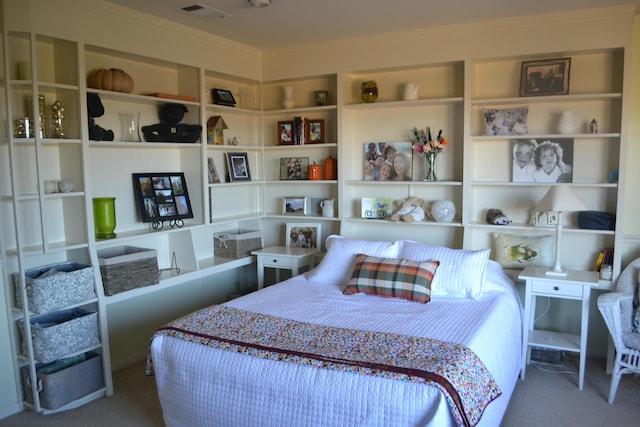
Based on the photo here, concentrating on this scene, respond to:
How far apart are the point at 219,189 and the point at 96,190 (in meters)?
1.11

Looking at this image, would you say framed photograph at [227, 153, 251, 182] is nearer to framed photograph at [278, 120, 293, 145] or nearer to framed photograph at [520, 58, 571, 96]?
framed photograph at [278, 120, 293, 145]

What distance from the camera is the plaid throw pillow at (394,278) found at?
329 centimetres

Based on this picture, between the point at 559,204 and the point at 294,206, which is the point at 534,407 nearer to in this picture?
the point at 559,204

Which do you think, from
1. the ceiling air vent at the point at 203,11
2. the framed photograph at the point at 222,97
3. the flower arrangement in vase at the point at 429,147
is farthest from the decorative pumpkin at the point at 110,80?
the flower arrangement in vase at the point at 429,147

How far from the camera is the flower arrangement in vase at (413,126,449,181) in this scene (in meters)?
4.05

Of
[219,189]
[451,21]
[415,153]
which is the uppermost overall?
[451,21]

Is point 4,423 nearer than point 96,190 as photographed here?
Yes

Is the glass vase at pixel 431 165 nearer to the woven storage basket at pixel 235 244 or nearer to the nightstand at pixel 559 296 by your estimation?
the nightstand at pixel 559 296

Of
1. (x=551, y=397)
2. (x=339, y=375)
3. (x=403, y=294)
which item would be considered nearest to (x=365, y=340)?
(x=339, y=375)

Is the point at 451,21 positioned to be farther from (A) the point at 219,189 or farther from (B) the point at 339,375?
(B) the point at 339,375

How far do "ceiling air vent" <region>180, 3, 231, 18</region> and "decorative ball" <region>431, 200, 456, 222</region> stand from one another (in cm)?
206

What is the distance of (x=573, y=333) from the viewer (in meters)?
3.86

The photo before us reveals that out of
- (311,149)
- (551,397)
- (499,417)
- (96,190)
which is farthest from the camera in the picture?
(311,149)

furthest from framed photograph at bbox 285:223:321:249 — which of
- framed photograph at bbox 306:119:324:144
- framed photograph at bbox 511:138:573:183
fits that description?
framed photograph at bbox 511:138:573:183
